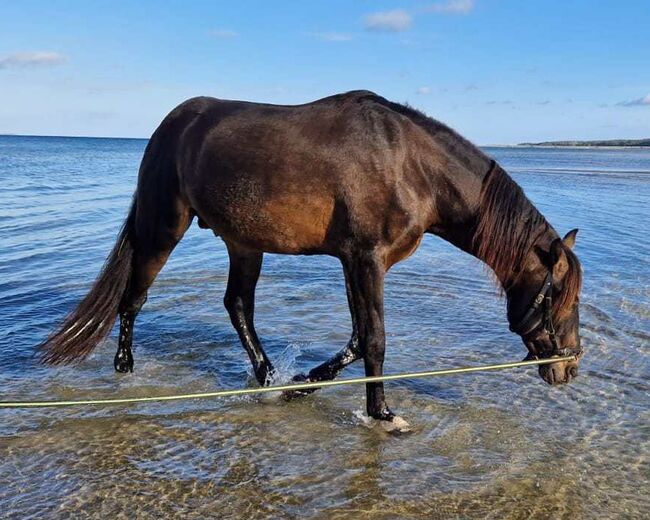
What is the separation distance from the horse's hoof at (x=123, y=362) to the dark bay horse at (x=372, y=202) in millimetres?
1386

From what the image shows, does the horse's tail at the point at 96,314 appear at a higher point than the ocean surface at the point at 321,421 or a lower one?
higher

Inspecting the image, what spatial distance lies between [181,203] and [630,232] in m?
11.3

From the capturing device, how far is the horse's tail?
16.8ft

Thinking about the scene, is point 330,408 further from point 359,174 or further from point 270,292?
point 270,292

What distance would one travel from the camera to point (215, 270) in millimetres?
9695

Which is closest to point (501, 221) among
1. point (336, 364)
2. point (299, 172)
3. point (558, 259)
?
point (558, 259)

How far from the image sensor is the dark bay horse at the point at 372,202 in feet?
14.2

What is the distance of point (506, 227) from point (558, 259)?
0.41 metres

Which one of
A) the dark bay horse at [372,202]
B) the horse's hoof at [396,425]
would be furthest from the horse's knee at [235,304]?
the horse's hoof at [396,425]

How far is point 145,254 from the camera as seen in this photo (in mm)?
5312

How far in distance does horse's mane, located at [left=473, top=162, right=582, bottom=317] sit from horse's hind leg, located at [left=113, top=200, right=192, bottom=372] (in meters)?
2.35

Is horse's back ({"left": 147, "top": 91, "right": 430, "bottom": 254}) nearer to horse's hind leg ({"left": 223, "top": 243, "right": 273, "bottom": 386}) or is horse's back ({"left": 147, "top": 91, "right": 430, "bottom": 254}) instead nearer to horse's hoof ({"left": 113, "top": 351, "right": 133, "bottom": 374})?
horse's hind leg ({"left": 223, "top": 243, "right": 273, "bottom": 386})

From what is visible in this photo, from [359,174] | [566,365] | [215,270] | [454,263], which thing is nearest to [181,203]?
[359,174]

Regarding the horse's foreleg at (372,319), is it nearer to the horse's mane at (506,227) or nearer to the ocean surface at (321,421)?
the ocean surface at (321,421)
